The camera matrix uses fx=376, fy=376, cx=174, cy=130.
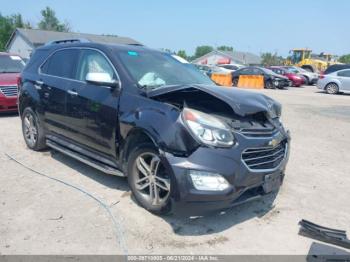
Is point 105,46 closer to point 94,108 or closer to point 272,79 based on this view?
point 94,108

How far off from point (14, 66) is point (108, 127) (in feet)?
27.0

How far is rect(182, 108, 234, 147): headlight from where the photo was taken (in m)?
3.58

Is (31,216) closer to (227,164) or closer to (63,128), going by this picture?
(63,128)

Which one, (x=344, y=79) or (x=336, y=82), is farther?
(x=336, y=82)

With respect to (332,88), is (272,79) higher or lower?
higher

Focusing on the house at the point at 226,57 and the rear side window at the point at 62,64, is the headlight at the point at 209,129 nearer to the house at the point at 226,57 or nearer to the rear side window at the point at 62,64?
the rear side window at the point at 62,64

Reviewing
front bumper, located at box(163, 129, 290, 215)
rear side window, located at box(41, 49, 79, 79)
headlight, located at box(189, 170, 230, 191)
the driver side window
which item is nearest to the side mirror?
the driver side window

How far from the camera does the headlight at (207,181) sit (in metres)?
3.51

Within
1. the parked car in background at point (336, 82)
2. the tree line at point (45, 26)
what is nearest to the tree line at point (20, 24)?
the tree line at point (45, 26)

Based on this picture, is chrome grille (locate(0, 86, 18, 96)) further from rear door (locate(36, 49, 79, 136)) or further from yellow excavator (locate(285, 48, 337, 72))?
yellow excavator (locate(285, 48, 337, 72))

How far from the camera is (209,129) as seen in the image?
3.61m

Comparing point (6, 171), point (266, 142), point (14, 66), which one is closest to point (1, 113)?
point (14, 66)

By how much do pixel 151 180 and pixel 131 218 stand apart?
0.46 metres

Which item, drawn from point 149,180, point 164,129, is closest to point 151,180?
point 149,180
